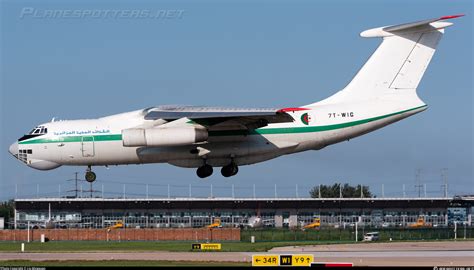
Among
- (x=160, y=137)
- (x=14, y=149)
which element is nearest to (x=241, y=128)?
(x=160, y=137)

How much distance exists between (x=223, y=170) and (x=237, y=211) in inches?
1305

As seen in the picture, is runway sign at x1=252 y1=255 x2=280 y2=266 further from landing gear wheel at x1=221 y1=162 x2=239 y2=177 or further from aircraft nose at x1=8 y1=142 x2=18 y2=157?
aircraft nose at x1=8 y1=142 x2=18 y2=157

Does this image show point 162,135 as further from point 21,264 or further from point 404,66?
point 404,66

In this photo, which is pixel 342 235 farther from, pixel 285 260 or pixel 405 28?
pixel 285 260

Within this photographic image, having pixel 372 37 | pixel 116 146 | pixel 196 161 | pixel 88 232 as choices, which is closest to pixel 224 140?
pixel 196 161

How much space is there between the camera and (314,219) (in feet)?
208

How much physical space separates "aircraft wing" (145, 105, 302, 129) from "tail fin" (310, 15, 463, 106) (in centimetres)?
280

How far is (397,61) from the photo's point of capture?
3091 cm

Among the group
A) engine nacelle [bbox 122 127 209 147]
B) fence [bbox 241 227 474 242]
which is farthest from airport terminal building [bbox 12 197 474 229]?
engine nacelle [bbox 122 127 209 147]

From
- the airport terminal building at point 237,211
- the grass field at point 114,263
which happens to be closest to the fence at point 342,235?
the airport terminal building at point 237,211

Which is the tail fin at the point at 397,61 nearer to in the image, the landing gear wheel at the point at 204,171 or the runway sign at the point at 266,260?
the landing gear wheel at the point at 204,171

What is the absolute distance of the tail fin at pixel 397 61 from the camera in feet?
101

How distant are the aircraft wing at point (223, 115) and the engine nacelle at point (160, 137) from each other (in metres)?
0.43

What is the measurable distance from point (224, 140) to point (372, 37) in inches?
231
